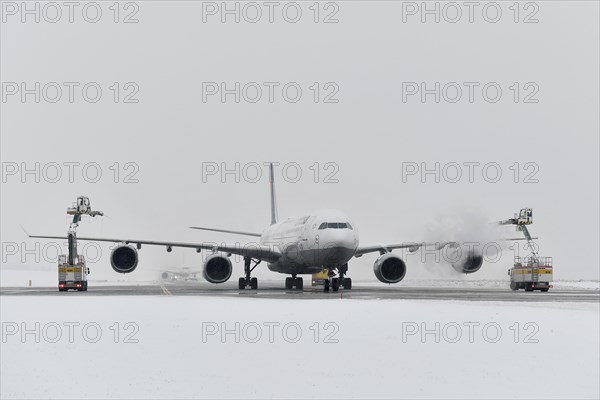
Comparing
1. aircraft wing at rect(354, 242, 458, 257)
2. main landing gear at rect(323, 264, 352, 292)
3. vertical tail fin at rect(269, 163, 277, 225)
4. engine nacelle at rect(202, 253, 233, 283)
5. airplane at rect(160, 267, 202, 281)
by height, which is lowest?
airplane at rect(160, 267, 202, 281)

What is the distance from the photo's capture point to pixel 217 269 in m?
40.3

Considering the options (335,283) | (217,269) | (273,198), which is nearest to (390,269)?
(335,283)

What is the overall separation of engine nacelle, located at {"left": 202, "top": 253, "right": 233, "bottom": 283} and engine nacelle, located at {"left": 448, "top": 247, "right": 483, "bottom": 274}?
13.1m

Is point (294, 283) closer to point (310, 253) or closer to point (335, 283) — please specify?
point (310, 253)

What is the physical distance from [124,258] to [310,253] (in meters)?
10.1

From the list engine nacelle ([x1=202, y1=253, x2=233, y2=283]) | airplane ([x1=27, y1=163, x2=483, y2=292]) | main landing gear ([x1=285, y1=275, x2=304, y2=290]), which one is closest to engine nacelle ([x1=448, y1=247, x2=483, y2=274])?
airplane ([x1=27, y1=163, x2=483, y2=292])

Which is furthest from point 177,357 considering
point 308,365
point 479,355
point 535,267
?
point 535,267

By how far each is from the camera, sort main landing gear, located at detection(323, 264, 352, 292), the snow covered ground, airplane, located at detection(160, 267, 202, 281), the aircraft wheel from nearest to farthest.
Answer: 1. the snow covered ground
2. the aircraft wheel
3. main landing gear, located at detection(323, 264, 352, 292)
4. airplane, located at detection(160, 267, 202, 281)

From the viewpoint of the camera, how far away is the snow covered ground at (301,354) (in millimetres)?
17281

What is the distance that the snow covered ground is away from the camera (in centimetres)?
1728

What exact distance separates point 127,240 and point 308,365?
27.0 meters

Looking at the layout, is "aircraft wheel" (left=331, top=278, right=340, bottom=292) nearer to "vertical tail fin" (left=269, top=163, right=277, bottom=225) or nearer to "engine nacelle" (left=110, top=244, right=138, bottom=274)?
"engine nacelle" (left=110, top=244, right=138, bottom=274)

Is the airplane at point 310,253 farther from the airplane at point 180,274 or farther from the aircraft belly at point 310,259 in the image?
the airplane at point 180,274

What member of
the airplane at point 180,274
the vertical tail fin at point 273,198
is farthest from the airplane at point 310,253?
the airplane at point 180,274
